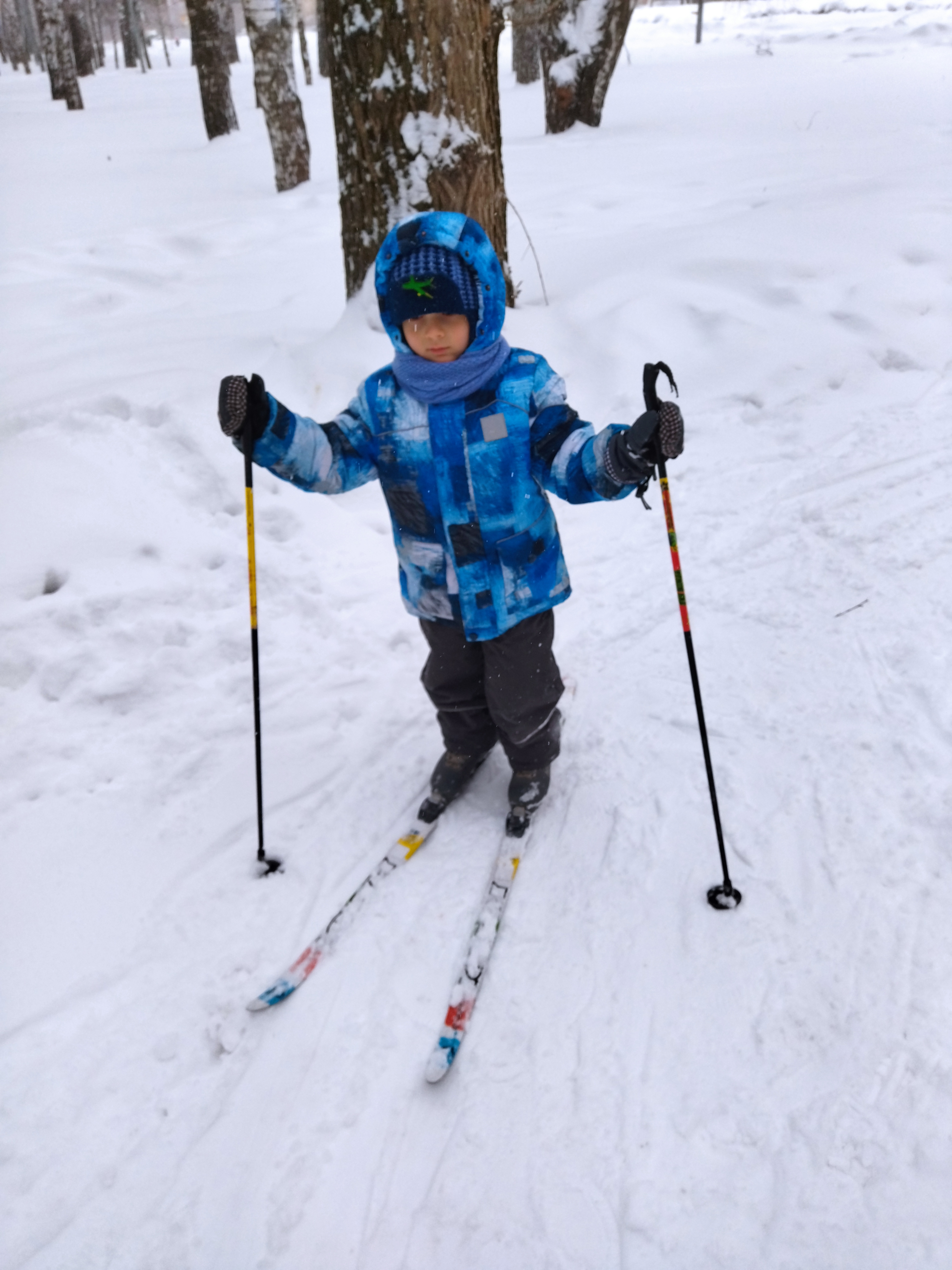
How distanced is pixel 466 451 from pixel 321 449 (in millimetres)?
434

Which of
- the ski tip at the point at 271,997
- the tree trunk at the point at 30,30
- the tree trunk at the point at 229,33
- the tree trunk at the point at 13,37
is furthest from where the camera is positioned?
the tree trunk at the point at 13,37

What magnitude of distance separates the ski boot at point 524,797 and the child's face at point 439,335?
4.70 ft

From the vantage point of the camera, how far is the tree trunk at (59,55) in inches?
590

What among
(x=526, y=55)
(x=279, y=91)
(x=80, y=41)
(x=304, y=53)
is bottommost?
(x=279, y=91)

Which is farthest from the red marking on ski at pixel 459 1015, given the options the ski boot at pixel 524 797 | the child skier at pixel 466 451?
the child skier at pixel 466 451

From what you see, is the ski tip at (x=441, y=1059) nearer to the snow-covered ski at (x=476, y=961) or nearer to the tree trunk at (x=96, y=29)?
the snow-covered ski at (x=476, y=961)

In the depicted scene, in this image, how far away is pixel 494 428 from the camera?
7.75ft

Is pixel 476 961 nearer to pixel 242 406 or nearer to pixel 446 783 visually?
pixel 446 783

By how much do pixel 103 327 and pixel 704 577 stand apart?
14.2ft

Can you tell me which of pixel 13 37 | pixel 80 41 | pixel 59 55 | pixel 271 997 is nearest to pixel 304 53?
pixel 59 55

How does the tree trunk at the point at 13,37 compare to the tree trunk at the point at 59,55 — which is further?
the tree trunk at the point at 13,37

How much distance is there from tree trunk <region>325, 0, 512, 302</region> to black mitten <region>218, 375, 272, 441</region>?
2.20m

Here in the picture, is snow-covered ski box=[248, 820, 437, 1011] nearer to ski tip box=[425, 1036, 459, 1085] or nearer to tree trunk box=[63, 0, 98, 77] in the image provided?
ski tip box=[425, 1036, 459, 1085]

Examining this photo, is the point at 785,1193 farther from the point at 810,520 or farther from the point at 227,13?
the point at 227,13
